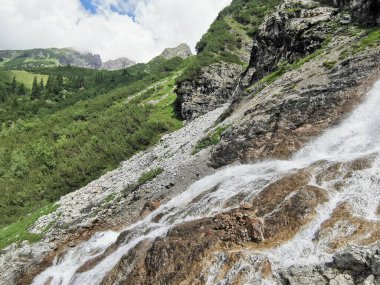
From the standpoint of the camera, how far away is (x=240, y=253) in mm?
19109

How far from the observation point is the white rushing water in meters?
20.1

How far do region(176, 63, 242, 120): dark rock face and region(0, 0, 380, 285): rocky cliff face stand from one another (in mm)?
22082

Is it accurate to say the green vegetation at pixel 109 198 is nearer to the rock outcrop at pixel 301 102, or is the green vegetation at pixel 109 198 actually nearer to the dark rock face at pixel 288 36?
the rock outcrop at pixel 301 102

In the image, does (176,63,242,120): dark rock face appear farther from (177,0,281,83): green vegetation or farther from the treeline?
the treeline

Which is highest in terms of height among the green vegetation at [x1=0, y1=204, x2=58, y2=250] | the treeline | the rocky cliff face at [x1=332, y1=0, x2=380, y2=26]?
the treeline

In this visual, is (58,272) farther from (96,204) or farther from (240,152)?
(240,152)

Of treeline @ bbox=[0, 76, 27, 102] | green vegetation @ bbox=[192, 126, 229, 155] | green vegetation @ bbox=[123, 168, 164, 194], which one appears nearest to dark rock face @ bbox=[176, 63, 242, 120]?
green vegetation @ bbox=[192, 126, 229, 155]

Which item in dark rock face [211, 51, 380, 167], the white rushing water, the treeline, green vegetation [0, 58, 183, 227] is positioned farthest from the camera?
the treeline

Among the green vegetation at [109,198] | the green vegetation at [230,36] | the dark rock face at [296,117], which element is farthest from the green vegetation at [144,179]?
the green vegetation at [230,36]

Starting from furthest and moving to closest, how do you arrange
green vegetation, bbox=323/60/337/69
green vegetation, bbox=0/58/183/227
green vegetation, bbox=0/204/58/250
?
green vegetation, bbox=0/58/183/227 < green vegetation, bbox=323/60/337/69 < green vegetation, bbox=0/204/58/250

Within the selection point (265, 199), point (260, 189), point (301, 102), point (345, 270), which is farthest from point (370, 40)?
point (345, 270)

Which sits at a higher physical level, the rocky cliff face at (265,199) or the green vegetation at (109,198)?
the rocky cliff face at (265,199)

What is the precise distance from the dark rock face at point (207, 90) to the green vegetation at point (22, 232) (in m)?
37.8

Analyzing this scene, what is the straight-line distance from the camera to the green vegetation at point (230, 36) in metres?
85.4
